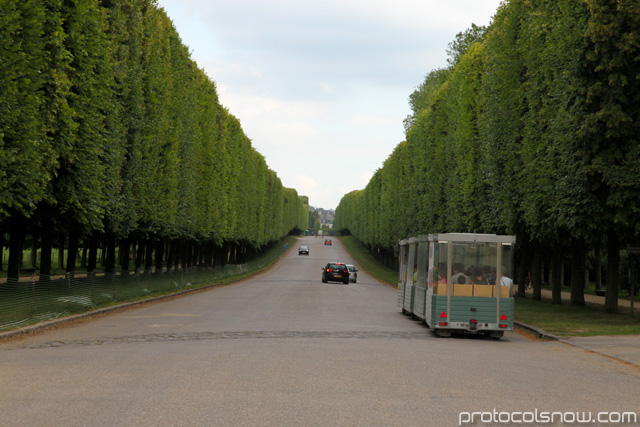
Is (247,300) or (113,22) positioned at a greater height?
(113,22)

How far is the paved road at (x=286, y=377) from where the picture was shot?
8219 millimetres

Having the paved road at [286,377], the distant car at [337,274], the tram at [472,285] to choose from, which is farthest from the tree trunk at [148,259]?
the tram at [472,285]

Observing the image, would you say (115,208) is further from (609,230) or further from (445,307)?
(609,230)

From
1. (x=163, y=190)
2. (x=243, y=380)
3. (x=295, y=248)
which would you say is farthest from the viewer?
(x=295, y=248)

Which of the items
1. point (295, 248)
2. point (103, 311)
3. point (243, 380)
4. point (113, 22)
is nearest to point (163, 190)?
point (113, 22)

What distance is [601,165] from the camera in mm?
23922

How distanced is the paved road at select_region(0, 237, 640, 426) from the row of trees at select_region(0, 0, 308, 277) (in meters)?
5.70

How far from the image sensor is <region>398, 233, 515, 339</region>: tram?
1925 cm

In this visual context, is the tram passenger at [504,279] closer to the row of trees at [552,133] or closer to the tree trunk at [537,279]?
the row of trees at [552,133]

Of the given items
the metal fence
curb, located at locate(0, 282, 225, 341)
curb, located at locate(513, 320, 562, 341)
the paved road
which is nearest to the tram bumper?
the paved road

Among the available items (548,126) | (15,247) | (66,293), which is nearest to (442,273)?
(548,126)

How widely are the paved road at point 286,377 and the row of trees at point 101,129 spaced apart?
18.7 feet

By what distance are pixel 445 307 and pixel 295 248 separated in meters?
115

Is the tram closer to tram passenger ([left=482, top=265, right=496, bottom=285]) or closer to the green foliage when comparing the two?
tram passenger ([left=482, top=265, right=496, bottom=285])
